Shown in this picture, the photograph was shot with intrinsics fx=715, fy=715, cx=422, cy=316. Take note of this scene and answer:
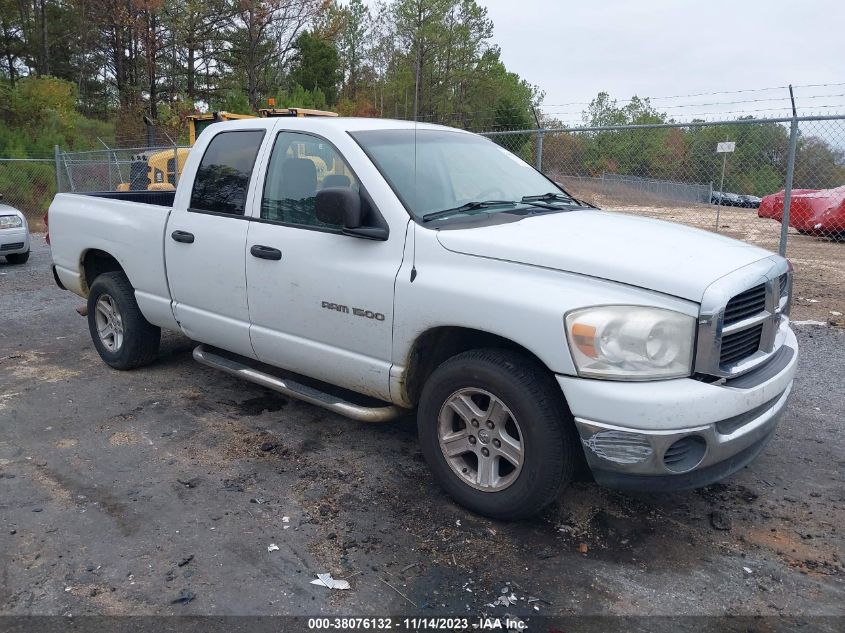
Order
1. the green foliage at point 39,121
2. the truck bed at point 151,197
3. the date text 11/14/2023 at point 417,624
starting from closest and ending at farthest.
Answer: the date text 11/14/2023 at point 417,624
the truck bed at point 151,197
the green foliage at point 39,121

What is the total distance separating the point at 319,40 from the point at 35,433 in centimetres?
3514

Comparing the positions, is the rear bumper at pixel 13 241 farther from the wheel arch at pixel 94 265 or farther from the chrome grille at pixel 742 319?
the chrome grille at pixel 742 319

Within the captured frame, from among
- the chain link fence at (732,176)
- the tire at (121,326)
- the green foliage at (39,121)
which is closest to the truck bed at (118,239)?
the tire at (121,326)

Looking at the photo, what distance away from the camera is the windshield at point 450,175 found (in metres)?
3.88

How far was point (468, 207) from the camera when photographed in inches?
155

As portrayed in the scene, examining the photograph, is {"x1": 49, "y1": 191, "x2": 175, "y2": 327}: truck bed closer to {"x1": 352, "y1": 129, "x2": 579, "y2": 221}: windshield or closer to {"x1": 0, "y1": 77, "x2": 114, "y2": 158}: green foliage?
{"x1": 352, "y1": 129, "x2": 579, "y2": 221}: windshield

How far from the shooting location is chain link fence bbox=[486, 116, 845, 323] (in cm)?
880

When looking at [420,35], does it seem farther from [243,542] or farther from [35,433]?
[243,542]

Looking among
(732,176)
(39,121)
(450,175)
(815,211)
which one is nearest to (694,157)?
(732,176)

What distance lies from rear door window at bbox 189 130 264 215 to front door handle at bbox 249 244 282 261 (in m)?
0.36

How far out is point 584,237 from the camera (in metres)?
3.45

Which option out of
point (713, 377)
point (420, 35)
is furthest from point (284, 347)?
point (420, 35)

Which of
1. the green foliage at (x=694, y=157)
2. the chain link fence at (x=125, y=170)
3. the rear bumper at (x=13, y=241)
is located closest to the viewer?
the green foliage at (x=694, y=157)

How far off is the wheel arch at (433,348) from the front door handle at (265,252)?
107cm
